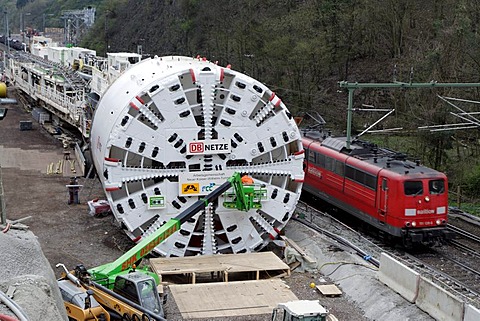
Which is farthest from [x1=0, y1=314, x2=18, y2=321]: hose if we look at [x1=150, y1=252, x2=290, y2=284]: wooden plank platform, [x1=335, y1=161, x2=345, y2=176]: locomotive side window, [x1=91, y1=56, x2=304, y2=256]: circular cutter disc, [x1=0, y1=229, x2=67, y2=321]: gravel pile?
[x1=335, y1=161, x2=345, y2=176]: locomotive side window

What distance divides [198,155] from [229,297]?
4625 mm

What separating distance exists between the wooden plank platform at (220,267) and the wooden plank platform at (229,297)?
2.17 ft

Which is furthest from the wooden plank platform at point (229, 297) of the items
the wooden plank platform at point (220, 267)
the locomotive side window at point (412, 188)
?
the locomotive side window at point (412, 188)

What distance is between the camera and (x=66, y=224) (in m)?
22.4

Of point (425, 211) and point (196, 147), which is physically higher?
point (196, 147)

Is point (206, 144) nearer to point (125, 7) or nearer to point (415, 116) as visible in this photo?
point (415, 116)

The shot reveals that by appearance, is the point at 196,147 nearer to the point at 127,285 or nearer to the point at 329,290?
the point at 329,290

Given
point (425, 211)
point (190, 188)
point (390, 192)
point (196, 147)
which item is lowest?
point (425, 211)

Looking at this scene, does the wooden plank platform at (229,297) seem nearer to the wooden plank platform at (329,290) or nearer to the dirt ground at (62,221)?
the dirt ground at (62,221)

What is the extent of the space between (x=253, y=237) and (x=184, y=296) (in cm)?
410

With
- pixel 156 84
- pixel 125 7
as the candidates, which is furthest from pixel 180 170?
pixel 125 7

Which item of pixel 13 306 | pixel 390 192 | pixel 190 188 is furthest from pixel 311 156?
pixel 13 306

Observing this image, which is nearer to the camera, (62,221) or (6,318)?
(6,318)

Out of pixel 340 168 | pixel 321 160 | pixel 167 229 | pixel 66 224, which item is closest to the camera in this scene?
pixel 167 229
